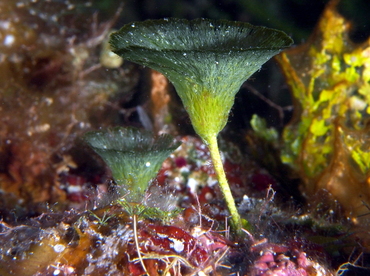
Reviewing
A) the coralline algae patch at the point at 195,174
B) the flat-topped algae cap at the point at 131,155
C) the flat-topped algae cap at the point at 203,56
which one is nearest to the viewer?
the flat-topped algae cap at the point at 203,56

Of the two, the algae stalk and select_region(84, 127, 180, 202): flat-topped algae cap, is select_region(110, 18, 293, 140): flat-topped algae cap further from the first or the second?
select_region(84, 127, 180, 202): flat-topped algae cap

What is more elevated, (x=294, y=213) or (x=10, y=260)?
(x=294, y=213)

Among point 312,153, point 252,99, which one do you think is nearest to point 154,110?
point 252,99

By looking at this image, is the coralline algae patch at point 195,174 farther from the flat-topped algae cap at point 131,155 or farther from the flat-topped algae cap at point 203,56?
the flat-topped algae cap at point 203,56

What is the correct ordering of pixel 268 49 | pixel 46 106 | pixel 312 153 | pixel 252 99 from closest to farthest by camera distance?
1. pixel 268 49
2. pixel 312 153
3. pixel 46 106
4. pixel 252 99

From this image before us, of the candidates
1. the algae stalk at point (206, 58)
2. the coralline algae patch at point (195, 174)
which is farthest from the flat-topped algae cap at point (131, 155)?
the coralline algae patch at point (195, 174)

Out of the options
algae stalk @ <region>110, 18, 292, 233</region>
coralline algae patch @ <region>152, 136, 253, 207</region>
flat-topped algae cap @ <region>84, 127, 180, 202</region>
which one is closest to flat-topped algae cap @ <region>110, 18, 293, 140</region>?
algae stalk @ <region>110, 18, 292, 233</region>

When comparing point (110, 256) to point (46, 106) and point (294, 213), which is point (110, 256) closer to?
point (294, 213)
